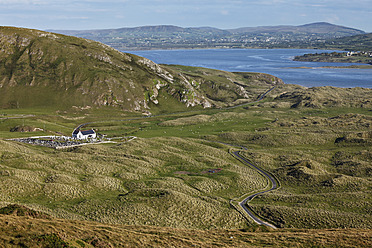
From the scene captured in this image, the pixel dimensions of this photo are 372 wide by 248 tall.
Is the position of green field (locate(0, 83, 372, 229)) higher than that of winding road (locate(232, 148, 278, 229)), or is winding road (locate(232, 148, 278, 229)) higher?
green field (locate(0, 83, 372, 229))

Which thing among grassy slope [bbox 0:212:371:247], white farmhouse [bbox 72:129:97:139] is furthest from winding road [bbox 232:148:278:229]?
white farmhouse [bbox 72:129:97:139]

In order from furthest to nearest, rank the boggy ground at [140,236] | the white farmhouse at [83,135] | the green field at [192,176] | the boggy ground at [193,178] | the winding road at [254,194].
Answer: the white farmhouse at [83,135]
the winding road at [254,194]
the green field at [192,176]
the boggy ground at [193,178]
the boggy ground at [140,236]

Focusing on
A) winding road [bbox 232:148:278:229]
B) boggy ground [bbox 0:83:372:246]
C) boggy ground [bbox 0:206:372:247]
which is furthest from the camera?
winding road [bbox 232:148:278:229]

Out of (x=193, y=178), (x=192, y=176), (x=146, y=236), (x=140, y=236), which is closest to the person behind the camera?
(x=140, y=236)

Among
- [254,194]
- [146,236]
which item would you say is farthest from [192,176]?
[146,236]

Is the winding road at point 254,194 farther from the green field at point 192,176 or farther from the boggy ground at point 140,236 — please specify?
the boggy ground at point 140,236

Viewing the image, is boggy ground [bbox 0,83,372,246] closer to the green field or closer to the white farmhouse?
the green field

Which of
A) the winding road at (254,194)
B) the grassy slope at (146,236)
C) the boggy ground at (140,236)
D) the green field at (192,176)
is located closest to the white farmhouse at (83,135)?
the green field at (192,176)

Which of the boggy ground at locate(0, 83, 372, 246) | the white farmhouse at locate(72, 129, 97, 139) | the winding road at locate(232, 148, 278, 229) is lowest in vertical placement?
the winding road at locate(232, 148, 278, 229)

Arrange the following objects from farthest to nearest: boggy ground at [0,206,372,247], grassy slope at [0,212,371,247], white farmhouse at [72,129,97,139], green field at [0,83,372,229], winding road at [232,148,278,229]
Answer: white farmhouse at [72,129,97,139] < winding road at [232,148,278,229] < green field at [0,83,372,229] < boggy ground at [0,206,372,247] < grassy slope at [0,212,371,247]

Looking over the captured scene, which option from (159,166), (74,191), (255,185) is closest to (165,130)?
(159,166)

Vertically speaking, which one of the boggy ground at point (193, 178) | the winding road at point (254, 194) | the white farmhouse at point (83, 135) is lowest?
the winding road at point (254, 194)

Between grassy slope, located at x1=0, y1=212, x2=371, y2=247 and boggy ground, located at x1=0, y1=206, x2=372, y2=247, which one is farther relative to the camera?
boggy ground, located at x1=0, y1=206, x2=372, y2=247

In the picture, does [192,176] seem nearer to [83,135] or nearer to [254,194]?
[254,194]
